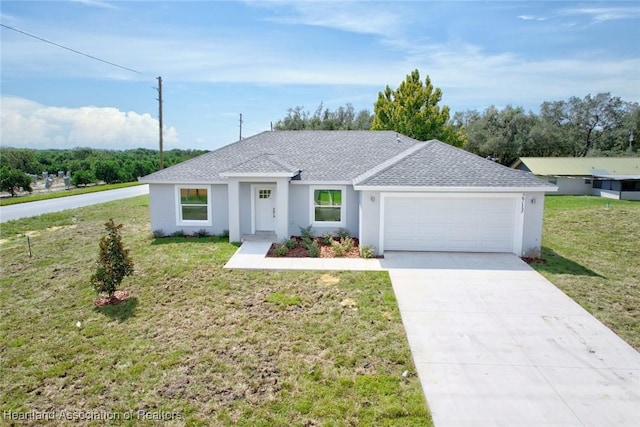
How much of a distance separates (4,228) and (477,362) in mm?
21194

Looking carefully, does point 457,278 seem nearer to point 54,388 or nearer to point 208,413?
point 208,413

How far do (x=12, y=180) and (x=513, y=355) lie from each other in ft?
129

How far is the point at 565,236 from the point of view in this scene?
55.9ft

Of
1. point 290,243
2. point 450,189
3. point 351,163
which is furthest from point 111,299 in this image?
point 351,163

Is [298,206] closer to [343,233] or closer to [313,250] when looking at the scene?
[343,233]

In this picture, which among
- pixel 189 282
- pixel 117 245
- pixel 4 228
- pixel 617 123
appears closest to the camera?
pixel 117 245

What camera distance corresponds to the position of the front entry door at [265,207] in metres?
15.9

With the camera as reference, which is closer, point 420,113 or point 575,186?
point 575,186

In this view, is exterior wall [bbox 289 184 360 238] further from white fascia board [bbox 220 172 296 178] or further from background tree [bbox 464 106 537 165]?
background tree [bbox 464 106 537 165]

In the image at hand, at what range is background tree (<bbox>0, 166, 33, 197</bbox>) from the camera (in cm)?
3167

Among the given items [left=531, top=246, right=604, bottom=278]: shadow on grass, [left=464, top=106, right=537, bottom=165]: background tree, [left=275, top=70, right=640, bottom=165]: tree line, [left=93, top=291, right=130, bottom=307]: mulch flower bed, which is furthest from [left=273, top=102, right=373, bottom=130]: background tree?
[left=93, top=291, right=130, bottom=307]: mulch flower bed

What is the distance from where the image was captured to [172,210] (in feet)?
53.2

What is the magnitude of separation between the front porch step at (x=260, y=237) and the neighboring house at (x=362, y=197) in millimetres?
128

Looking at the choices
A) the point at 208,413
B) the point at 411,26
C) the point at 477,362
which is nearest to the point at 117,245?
the point at 208,413
